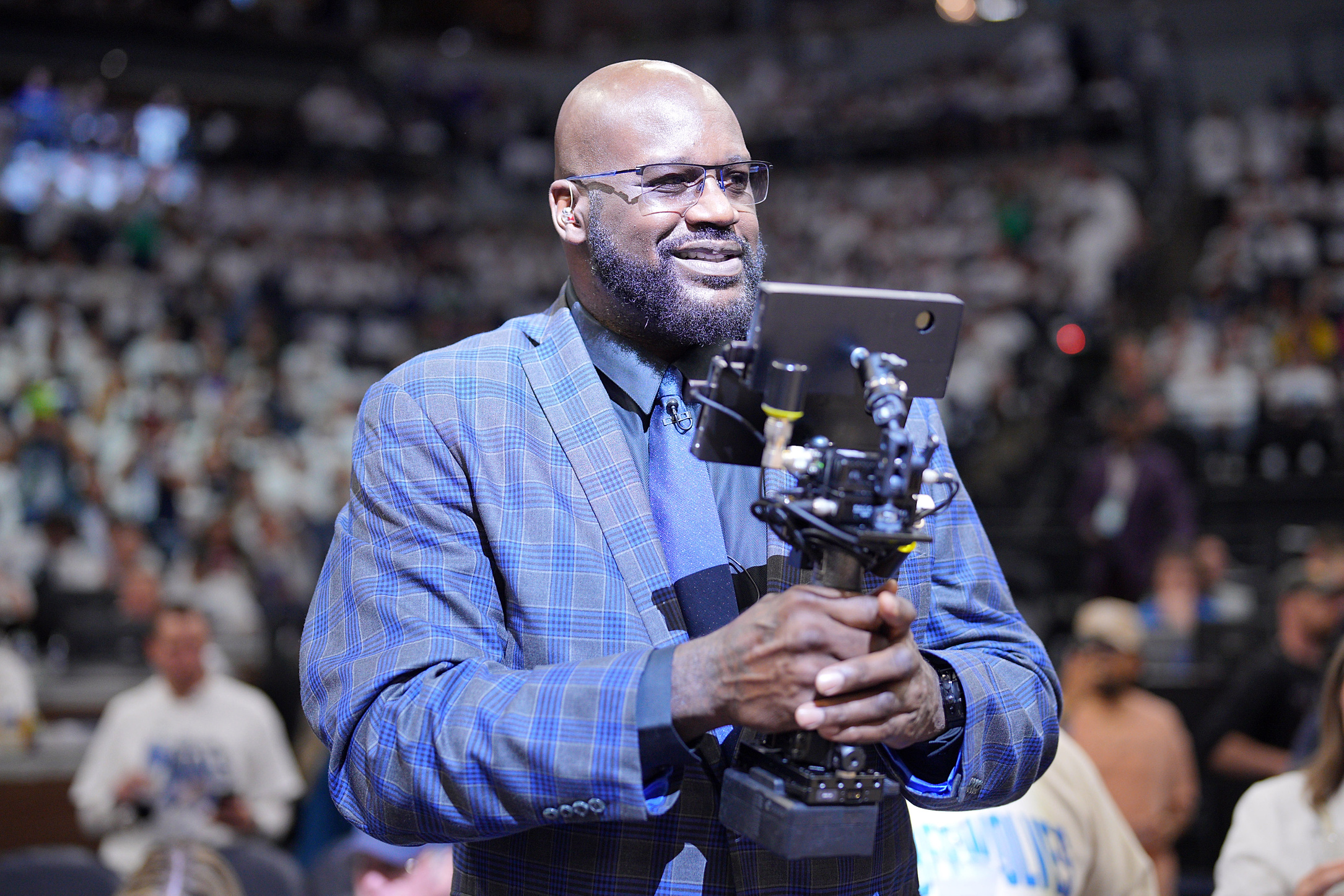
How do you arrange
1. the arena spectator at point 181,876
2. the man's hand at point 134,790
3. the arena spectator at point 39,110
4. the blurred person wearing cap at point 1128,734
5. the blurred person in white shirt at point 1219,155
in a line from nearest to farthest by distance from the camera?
the arena spectator at point 181,876
the blurred person wearing cap at point 1128,734
the man's hand at point 134,790
the blurred person in white shirt at point 1219,155
the arena spectator at point 39,110

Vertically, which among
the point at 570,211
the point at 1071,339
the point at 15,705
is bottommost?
the point at 15,705

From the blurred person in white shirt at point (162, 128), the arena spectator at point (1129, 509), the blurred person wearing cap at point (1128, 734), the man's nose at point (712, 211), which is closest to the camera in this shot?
the man's nose at point (712, 211)

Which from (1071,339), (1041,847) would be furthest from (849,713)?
(1071,339)

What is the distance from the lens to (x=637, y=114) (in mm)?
1559

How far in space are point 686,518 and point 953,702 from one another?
0.35 metres

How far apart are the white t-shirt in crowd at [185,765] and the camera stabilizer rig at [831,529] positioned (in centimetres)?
402

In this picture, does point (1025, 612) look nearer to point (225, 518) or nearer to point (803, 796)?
point (225, 518)

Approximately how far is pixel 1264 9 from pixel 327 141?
1084cm

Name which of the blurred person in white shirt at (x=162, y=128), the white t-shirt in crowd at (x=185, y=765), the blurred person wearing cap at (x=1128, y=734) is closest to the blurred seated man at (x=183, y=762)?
the white t-shirt in crowd at (x=185, y=765)

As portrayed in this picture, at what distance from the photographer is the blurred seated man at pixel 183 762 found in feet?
15.4

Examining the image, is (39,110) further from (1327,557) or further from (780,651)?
(780,651)

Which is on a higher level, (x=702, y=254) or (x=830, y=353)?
(x=702, y=254)

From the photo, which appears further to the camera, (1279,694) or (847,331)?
(1279,694)

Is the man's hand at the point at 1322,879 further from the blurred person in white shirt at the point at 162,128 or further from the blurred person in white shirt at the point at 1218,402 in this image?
the blurred person in white shirt at the point at 162,128
